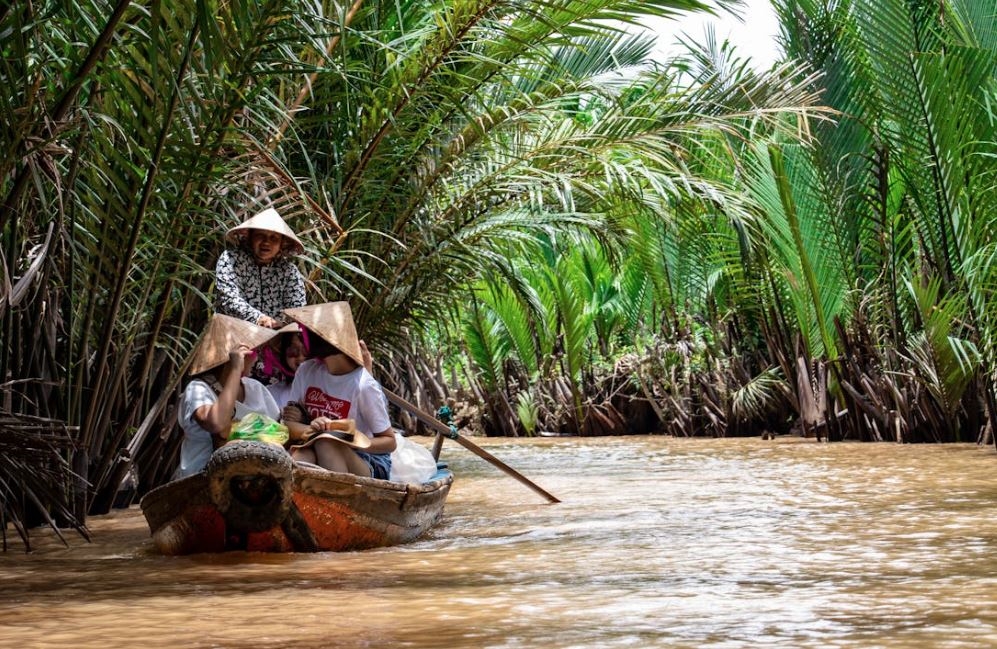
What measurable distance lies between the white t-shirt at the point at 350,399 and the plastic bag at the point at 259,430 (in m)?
0.37

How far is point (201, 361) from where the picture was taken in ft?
17.7

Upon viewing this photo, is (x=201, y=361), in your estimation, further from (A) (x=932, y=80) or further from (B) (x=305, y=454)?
(A) (x=932, y=80)

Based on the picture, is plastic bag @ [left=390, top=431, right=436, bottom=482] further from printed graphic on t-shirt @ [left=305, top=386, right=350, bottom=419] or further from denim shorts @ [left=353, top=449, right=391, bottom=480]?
printed graphic on t-shirt @ [left=305, top=386, right=350, bottom=419]

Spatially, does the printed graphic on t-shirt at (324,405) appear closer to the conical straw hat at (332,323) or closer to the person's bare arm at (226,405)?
the conical straw hat at (332,323)

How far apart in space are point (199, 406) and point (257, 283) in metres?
1.14

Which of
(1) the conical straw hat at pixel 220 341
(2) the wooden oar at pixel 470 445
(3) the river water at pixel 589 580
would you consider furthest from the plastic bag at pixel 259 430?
(2) the wooden oar at pixel 470 445

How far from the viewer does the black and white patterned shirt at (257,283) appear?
6125mm

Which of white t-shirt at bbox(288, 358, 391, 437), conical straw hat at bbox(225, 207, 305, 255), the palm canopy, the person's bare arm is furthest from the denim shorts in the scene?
conical straw hat at bbox(225, 207, 305, 255)

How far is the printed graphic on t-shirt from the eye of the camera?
567 cm

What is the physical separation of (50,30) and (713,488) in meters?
4.65

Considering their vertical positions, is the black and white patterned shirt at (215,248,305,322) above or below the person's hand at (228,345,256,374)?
above

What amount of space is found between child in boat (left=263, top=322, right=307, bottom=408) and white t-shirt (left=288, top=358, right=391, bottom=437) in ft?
0.52

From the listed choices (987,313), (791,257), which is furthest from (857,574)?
(791,257)

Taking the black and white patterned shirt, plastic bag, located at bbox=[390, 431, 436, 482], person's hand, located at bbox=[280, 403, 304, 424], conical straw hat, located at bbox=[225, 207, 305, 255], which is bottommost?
plastic bag, located at bbox=[390, 431, 436, 482]
